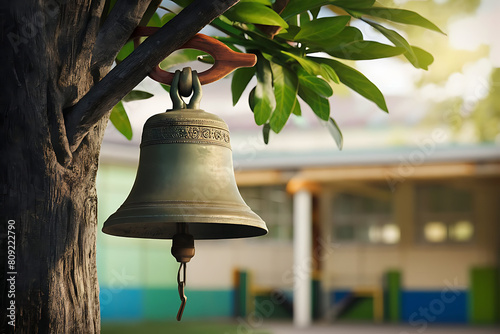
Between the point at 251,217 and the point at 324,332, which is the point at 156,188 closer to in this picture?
the point at 251,217

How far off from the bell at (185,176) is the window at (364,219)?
15459mm

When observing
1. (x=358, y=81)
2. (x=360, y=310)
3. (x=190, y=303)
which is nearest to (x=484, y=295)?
(x=360, y=310)

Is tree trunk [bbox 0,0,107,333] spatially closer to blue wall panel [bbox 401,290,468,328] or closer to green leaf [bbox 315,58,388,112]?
green leaf [bbox 315,58,388,112]

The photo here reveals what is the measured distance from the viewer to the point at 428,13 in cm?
885

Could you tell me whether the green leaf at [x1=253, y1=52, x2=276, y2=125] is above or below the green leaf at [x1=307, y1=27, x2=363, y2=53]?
below

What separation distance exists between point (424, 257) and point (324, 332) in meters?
4.49

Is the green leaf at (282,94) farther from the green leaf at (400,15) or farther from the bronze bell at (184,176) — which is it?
the green leaf at (400,15)

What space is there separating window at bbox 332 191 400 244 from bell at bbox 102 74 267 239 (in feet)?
50.7

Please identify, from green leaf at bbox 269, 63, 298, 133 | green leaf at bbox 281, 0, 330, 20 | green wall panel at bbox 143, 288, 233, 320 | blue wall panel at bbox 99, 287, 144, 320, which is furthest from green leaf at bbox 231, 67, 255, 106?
green wall panel at bbox 143, 288, 233, 320

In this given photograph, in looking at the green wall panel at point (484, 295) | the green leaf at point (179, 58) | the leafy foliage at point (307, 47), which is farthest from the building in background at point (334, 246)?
the leafy foliage at point (307, 47)

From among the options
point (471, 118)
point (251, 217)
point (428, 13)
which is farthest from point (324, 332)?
point (251, 217)

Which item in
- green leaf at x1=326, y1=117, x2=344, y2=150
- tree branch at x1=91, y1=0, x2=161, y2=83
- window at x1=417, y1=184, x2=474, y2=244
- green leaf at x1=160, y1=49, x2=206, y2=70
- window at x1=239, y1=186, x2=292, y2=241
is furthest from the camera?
window at x1=239, y1=186, x2=292, y2=241

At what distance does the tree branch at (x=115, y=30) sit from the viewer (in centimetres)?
195

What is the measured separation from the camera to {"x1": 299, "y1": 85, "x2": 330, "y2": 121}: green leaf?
2.41m
